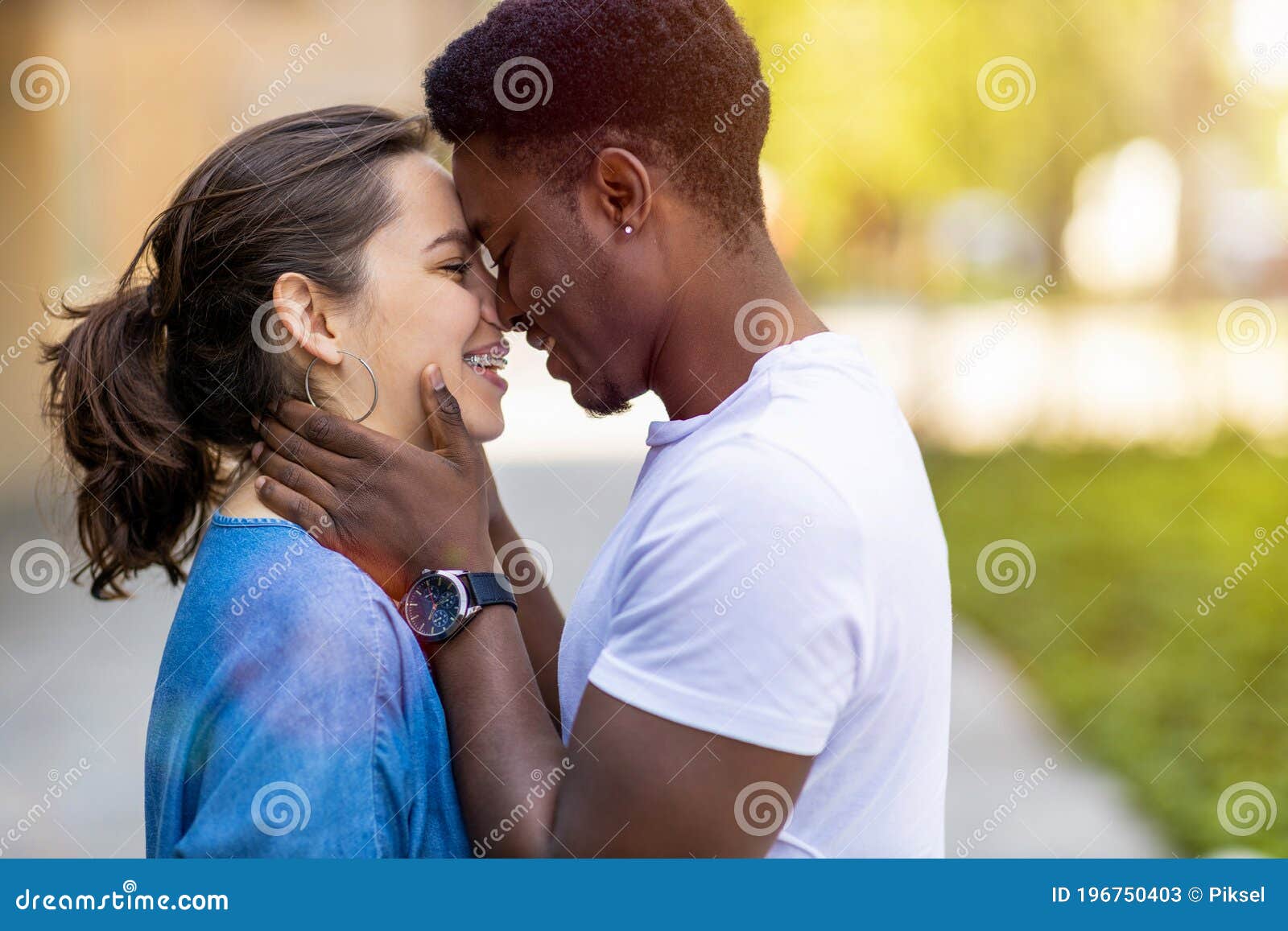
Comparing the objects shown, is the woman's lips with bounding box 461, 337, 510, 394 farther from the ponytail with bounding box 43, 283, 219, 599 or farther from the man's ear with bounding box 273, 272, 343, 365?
the ponytail with bounding box 43, 283, 219, 599

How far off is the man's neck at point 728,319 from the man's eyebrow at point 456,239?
509 mm

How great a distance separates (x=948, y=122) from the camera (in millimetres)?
12094

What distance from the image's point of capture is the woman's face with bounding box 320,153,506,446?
2293mm

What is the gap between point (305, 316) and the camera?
89.2 inches

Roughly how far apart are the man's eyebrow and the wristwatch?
2.16 feet

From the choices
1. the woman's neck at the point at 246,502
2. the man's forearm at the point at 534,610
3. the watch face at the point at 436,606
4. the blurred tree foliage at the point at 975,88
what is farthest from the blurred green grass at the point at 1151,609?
the woman's neck at the point at 246,502

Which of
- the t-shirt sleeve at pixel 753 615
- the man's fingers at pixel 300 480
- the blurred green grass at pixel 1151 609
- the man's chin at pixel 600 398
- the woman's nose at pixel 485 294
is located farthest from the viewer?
the blurred green grass at pixel 1151 609

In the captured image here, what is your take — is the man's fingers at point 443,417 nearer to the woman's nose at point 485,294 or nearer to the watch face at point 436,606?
the woman's nose at point 485,294

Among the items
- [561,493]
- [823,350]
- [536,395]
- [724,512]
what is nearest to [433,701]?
[724,512]

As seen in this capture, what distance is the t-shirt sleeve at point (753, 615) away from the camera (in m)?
1.65

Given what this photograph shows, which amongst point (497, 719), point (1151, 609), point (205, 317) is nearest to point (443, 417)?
point (205, 317)

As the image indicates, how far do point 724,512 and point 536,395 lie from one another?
15.4m

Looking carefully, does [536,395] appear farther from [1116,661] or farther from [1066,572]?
[1116,661]

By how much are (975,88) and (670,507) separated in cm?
1094
